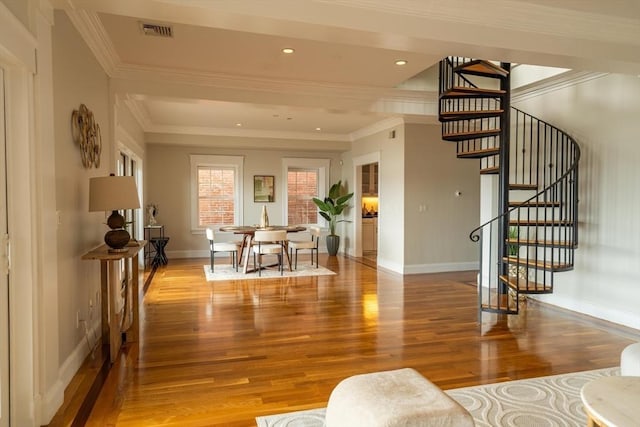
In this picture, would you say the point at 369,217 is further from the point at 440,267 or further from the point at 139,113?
the point at 139,113

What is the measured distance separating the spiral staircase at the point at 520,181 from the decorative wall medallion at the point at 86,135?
3.70 m

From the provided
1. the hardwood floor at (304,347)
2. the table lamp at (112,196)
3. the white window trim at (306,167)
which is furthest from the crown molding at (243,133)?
the table lamp at (112,196)

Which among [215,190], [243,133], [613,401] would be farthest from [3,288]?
[215,190]

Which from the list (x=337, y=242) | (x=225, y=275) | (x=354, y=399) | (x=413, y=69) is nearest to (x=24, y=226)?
(x=354, y=399)

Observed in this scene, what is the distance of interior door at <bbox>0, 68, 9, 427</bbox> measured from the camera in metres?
2.12

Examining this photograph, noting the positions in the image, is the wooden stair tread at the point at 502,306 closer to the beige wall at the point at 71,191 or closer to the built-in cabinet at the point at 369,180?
the beige wall at the point at 71,191

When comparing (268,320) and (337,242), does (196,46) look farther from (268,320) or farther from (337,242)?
(337,242)

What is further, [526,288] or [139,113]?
[139,113]

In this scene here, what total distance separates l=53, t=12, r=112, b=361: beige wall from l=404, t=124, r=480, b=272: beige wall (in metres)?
4.84

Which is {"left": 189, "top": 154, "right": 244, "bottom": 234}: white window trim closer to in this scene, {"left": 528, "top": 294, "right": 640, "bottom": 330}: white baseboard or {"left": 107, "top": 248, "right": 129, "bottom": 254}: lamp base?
{"left": 107, "top": 248, "right": 129, "bottom": 254}: lamp base

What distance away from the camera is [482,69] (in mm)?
4711

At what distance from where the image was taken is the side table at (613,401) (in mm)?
1517

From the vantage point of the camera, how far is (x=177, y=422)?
7.78ft

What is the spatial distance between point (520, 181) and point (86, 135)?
16.8 ft
